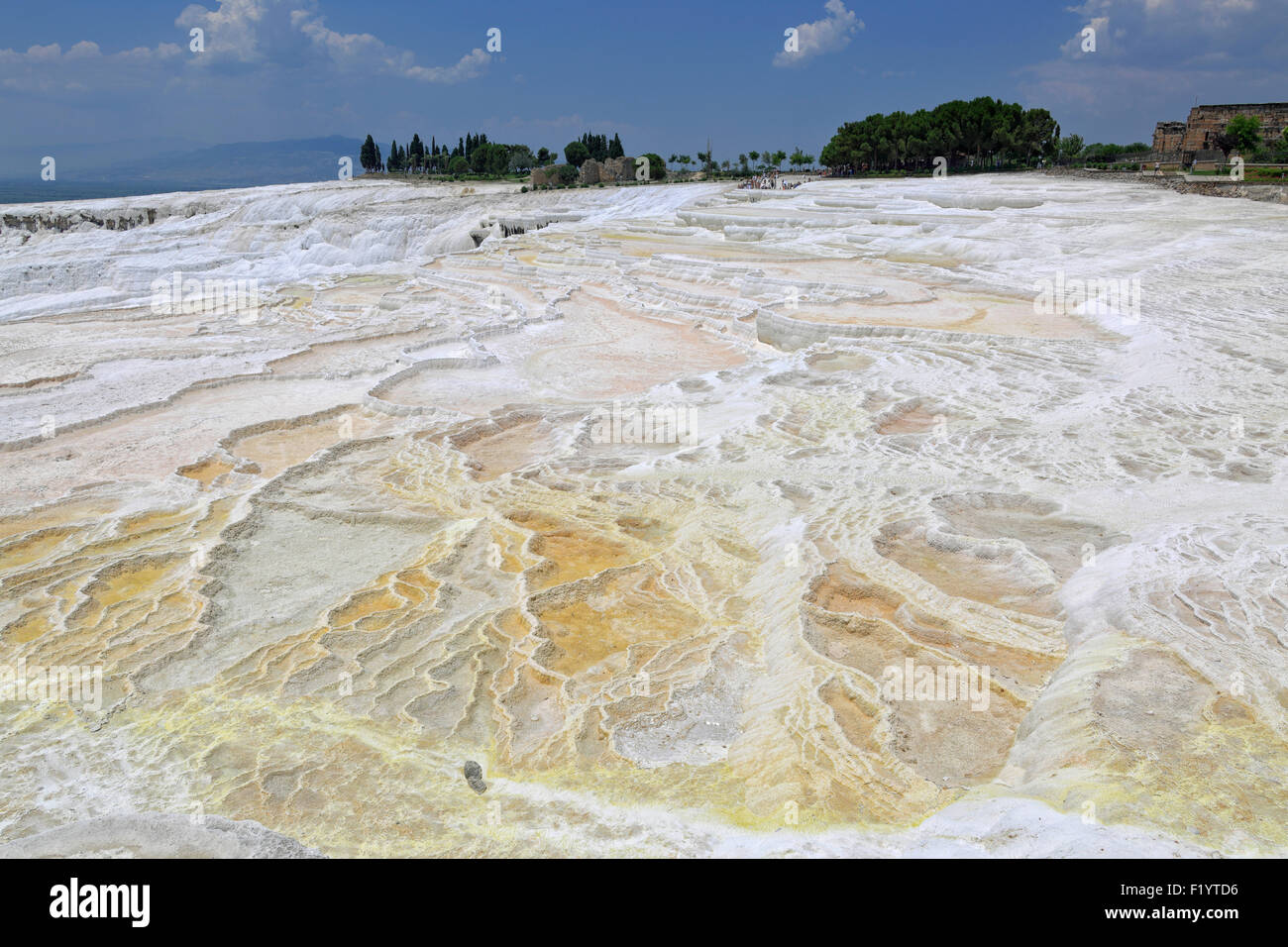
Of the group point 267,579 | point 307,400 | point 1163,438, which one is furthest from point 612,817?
point 307,400

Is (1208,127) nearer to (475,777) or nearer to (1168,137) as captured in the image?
(1168,137)

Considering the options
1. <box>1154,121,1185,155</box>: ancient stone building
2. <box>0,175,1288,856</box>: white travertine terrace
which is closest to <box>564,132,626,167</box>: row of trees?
<box>1154,121,1185,155</box>: ancient stone building

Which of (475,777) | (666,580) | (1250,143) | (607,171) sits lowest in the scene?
(475,777)

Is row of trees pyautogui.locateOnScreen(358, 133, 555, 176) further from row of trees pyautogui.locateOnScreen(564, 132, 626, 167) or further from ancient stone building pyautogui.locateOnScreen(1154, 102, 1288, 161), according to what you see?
ancient stone building pyautogui.locateOnScreen(1154, 102, 1288, 161)

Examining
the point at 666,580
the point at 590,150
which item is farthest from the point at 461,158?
the point at 666,580

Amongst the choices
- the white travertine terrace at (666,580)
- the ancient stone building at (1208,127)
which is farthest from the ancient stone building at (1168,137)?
the white travertine terrace at (666,580)
